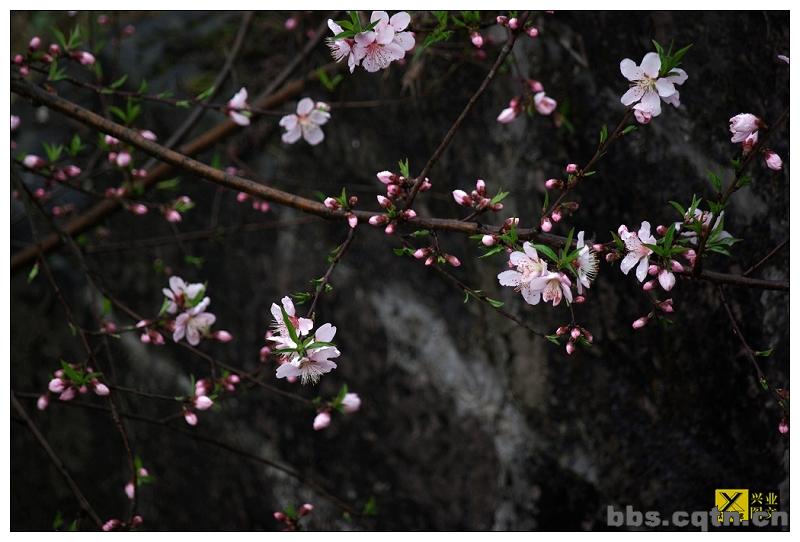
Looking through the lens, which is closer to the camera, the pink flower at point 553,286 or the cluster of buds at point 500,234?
the pink flower at point 553,286

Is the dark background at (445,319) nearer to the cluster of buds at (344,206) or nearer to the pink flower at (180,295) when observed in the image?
the pink flower at (180,295)

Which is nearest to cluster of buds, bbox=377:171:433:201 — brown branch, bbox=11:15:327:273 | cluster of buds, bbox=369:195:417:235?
cluster of buds, bbox=369:195:417:235

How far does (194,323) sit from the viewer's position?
1777mm

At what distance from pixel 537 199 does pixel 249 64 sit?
159cm

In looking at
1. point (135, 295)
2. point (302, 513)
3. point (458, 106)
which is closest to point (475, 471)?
point (302, 513)

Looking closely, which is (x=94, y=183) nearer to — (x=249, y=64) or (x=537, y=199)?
(x=249, y=64)

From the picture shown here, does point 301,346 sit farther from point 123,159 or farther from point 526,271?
point 123,159

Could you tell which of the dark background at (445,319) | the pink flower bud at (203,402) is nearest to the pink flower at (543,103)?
the dark background at (445,319)

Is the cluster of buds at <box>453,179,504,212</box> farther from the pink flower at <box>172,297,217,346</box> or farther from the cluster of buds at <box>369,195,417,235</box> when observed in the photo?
the pink flower at <box>172,297,217,346</box>

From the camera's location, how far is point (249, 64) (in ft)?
10.2

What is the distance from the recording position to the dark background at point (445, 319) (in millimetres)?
2061

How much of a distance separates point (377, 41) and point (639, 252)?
65cm

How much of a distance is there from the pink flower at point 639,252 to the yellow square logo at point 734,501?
119cm

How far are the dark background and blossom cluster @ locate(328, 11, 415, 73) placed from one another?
90cm
